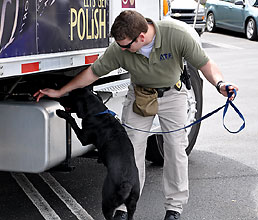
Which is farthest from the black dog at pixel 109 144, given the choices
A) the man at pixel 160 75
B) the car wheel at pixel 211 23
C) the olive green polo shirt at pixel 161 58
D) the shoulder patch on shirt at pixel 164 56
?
the car wheel at pixel 211 23

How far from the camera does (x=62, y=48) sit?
4387mm

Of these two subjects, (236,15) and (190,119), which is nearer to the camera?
(190,119)

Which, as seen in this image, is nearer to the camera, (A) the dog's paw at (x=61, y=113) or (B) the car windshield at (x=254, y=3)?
(A) the dog's paw at (x=61, y=113)

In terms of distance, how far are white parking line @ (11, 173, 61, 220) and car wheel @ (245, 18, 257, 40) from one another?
43.2 feet

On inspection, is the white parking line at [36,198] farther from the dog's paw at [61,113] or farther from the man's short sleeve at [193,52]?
the man's short sleeve at [193,52]

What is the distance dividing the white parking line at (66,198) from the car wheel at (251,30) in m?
13.1

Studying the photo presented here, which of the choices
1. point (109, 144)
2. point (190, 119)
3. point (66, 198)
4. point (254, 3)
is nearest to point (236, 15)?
point (254, 3)

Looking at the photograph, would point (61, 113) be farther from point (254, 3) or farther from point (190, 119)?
point (254, 3)

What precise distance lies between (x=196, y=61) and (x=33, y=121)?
1192mm

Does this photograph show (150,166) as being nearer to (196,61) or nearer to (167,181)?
(167,181)

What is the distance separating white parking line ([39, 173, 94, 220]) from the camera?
4930mm

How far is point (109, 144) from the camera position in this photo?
175 inches

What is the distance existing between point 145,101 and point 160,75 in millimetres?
215

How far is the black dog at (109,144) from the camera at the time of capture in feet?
13.9
